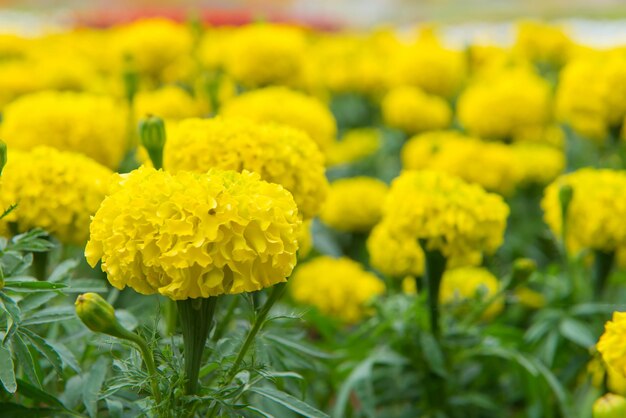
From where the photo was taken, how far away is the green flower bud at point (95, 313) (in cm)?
79

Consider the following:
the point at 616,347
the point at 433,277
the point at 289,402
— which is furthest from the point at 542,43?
the point at 289,402

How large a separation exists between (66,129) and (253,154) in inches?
21.1

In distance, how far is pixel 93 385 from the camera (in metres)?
1.02

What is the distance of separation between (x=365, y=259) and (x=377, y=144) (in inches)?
19.1

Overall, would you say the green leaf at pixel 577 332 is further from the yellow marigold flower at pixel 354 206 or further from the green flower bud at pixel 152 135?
the green flower bud at pixel 152 135

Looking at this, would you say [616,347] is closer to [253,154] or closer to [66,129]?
[253,154]

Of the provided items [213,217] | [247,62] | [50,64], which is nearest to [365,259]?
[247,62]

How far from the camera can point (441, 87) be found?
251cm

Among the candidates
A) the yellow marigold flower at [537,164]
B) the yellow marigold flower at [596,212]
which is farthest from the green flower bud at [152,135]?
the yellow marigold flower at [537,164]

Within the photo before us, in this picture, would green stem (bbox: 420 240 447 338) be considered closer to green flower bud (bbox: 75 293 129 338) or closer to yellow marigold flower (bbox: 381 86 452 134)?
green flower bud (bbox: 75 293 129 338)

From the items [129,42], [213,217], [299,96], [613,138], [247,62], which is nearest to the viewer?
[213,217]

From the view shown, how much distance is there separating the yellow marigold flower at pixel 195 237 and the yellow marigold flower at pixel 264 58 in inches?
49.4

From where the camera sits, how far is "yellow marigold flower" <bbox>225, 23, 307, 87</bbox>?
2066 mm

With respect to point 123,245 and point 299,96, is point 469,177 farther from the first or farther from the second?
point 123,245
